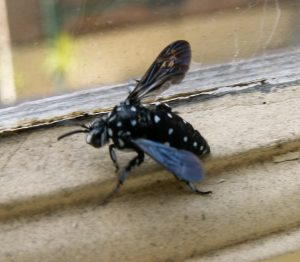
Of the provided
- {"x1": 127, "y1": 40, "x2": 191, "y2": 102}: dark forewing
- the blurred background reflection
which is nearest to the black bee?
{"x1": 127, "y1": 40, "x2": 191, "y2": 102}: dark forewing

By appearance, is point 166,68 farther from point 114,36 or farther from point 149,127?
point 114,36

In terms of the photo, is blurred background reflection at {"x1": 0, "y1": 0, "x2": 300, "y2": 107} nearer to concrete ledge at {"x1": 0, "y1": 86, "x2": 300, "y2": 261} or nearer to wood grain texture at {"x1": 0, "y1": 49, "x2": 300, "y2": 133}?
wood grain texture at {"x1": 0, "y1": 49, "x2": 300, "y2": 133}

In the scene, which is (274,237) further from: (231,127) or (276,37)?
(276,37)

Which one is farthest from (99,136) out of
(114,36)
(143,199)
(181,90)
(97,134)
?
(114,36)

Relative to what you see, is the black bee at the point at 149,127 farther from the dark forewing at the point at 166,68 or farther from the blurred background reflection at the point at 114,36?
the blurred background reflection at the point at 114,36

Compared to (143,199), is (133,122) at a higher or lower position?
higher

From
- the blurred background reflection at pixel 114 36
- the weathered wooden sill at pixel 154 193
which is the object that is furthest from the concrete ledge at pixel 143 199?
the blurred background reflection at pixel 114 36
